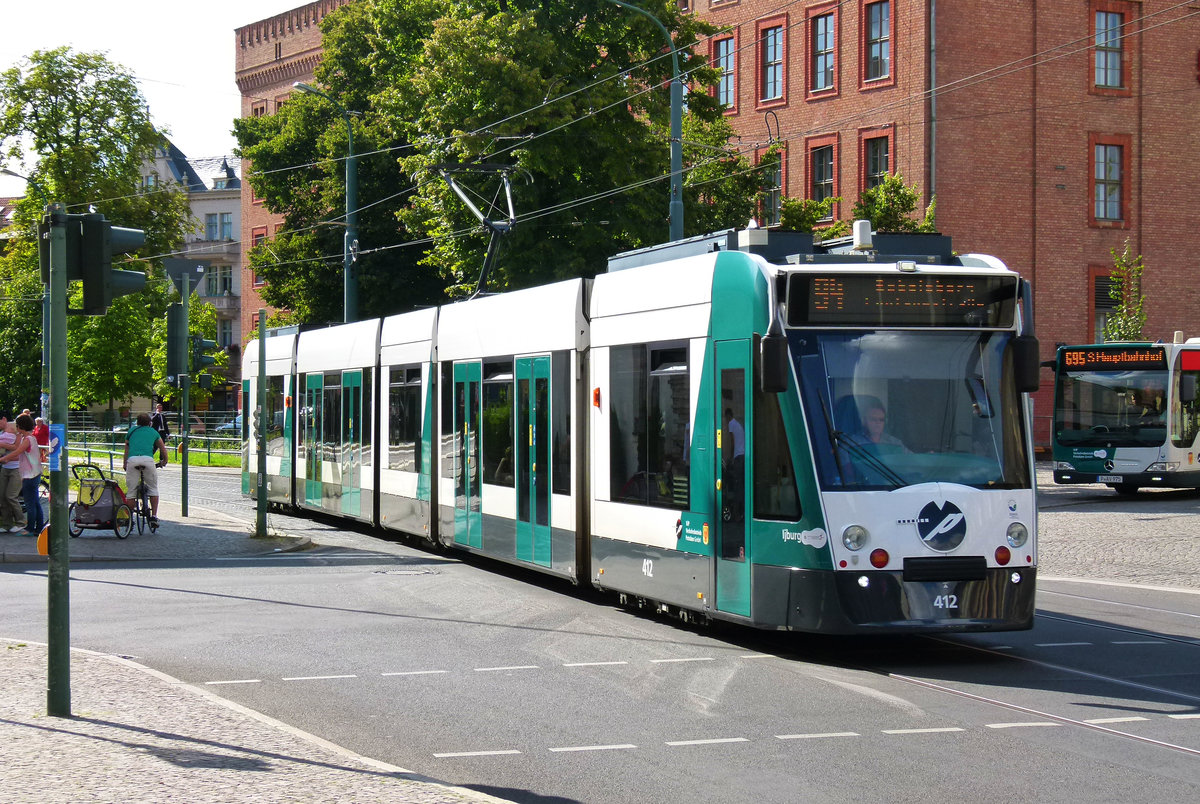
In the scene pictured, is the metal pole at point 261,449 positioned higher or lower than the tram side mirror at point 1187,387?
lower

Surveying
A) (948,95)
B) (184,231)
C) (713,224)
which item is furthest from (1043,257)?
(184,231)

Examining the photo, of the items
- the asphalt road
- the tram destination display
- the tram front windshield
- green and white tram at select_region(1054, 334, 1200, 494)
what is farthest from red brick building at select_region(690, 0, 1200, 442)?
the tram front windshield

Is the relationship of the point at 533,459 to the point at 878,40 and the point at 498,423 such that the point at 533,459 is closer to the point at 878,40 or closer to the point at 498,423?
the point at 498,423

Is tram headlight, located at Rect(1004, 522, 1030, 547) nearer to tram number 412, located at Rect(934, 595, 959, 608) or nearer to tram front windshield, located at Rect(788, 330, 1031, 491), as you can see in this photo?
tram front windshield, located at Rect(788, 330, 1031, 491)

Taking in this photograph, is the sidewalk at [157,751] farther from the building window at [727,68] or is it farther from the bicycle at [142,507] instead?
the building window at [727,68]

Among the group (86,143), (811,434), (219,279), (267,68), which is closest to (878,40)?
(86,143)

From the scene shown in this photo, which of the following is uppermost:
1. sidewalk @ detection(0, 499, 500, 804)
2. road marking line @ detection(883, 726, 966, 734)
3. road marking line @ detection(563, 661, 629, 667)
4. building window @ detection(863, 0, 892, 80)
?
building window @ detection(863, 0, 892, 80)

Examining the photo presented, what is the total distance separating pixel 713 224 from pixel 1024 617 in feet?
78.7

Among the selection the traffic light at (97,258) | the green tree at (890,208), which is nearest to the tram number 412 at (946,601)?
the traffic light at (97,258)

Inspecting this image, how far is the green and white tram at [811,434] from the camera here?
10.4 metres

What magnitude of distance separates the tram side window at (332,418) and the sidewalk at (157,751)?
1239 cm

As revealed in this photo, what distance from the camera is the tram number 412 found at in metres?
10.4

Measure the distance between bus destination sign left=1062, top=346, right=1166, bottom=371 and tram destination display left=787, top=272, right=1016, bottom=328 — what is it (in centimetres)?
2193

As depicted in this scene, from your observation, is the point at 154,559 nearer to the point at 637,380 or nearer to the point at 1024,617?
the point at 637,380
